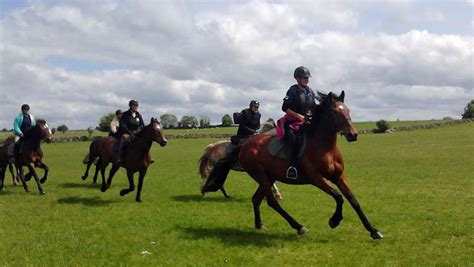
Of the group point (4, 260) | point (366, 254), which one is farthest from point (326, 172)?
point (4, 260)

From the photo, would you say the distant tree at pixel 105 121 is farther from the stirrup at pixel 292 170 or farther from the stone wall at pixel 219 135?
the stirrup at pixel 292 170

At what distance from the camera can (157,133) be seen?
1502 centimetres

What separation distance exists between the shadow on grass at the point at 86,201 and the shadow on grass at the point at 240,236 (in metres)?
5.15

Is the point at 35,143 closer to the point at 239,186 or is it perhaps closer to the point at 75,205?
the point at 75,205

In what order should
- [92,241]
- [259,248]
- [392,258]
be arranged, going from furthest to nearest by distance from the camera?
[92,241] → [259,248] → [392,258]

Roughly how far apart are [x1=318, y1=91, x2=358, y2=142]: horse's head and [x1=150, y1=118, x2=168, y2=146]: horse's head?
6.64 metres

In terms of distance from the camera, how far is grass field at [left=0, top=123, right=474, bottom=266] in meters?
8.30

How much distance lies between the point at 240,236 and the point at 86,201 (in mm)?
7816

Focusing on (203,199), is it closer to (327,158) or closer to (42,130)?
(42,130)

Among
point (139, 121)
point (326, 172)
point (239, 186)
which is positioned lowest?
point (239, 186)

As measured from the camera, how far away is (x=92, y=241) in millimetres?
9664

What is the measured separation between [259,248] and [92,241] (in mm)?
3668

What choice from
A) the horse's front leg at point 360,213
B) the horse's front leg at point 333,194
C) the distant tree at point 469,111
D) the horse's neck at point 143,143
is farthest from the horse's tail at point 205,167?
the distant tree at point 469,111

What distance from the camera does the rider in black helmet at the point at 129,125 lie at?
15.8 metres
